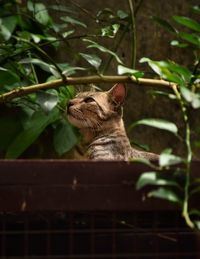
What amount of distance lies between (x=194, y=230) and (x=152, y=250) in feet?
0.35

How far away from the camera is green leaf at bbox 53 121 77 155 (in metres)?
2.98

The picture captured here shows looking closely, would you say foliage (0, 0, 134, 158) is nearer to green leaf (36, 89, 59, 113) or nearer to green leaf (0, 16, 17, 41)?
green leaf (36, 89, 59, 113)

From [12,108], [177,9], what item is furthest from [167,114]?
[12,108]

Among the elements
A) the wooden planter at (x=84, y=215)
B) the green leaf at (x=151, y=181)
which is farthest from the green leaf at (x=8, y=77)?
the green leaf at (x=151, y=181)

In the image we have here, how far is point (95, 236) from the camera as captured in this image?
153cm

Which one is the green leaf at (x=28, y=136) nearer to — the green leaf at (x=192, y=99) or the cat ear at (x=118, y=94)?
the cat ear at (x=118, y=94)

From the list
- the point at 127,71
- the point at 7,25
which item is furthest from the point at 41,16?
the point at 7,25

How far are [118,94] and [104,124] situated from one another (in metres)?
0.20

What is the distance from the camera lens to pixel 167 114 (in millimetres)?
3789

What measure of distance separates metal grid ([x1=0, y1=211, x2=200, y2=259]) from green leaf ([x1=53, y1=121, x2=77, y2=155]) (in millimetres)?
1428

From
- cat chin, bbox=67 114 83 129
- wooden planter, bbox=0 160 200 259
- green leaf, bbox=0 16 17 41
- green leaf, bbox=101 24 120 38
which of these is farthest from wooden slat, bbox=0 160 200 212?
cat chin, bbox=67 114 83 129

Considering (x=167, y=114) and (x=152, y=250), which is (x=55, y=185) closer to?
(x=152, y=250)

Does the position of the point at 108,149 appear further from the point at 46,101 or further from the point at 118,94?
the point at 46,101

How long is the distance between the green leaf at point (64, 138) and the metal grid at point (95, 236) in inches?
56.2
